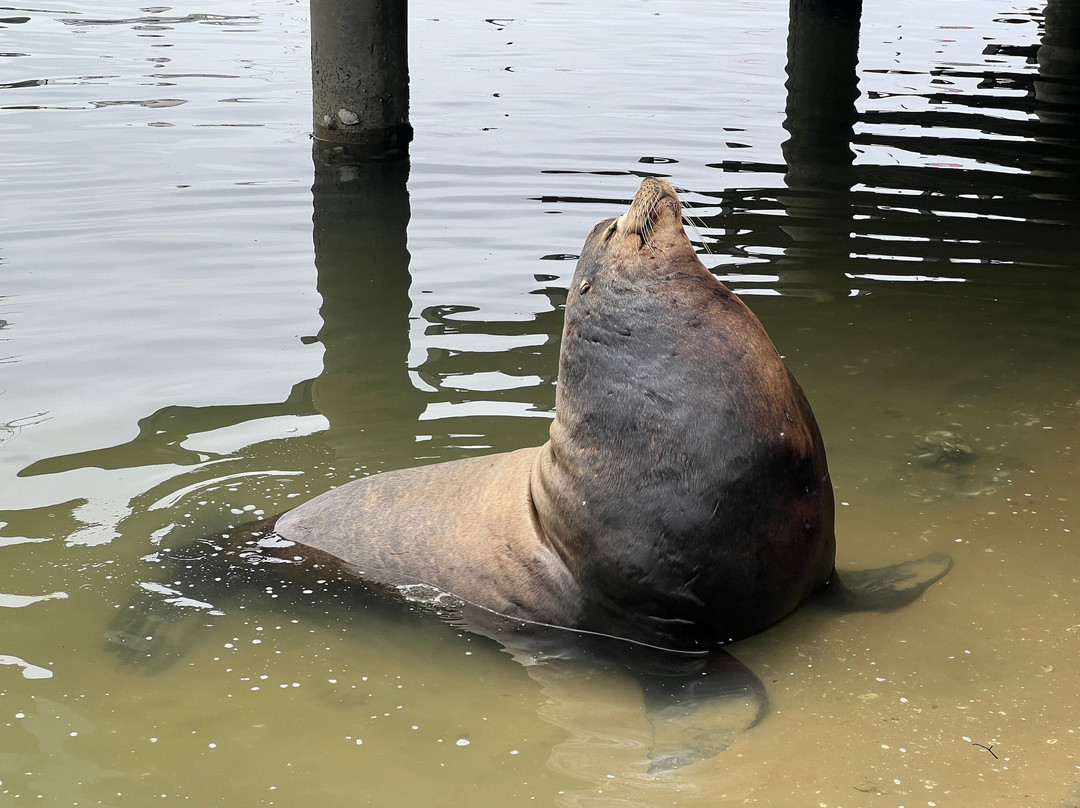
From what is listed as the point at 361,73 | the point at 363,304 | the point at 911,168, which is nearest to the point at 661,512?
the point at 363,304

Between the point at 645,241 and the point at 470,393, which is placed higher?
Result: the point at 645,241

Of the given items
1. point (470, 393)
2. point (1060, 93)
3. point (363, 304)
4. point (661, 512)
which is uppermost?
point (1060, 93)

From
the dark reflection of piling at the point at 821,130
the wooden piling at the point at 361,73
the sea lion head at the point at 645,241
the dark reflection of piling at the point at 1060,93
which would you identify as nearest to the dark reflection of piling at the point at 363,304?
the wooden piling at the point at 361,73

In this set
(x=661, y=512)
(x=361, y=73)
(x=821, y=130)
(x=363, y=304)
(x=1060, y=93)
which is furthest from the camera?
(x=1060, y=93)

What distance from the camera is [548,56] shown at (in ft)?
60.6

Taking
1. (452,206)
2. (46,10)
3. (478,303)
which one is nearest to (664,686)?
(478,303)

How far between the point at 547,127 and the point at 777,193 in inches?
143

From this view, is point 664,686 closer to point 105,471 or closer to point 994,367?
point 105,471

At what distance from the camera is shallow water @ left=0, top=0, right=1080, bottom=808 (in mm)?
3590

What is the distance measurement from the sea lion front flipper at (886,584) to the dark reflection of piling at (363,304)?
2295 mm

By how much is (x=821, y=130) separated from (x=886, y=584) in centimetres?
967

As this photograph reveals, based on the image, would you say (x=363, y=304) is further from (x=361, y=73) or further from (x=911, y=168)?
(x=911, y=168)

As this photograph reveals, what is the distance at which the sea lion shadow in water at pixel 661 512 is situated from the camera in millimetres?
3793

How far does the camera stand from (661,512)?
382 centimetres
